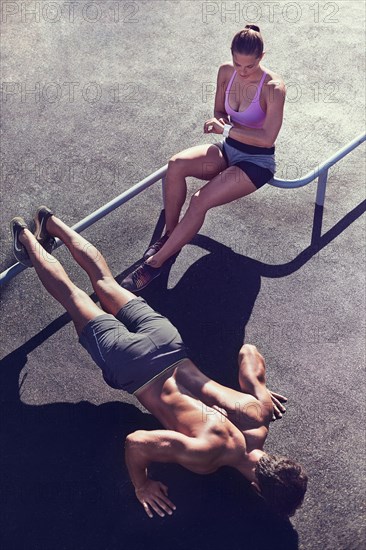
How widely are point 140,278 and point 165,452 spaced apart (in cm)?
187

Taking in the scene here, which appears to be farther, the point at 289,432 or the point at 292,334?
the point at 292,334

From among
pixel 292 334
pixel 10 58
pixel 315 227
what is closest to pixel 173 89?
pixel 10 58

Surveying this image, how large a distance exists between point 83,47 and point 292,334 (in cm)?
487

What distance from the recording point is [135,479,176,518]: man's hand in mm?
5191

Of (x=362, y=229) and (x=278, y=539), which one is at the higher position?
(x=362, y=229)

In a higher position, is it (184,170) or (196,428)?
(184,170)

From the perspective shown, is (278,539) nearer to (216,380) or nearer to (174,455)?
(174,455)

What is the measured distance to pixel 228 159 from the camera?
6.66m

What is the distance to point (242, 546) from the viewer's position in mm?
5211

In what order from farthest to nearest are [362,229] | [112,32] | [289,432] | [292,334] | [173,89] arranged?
[112,32]
[173,89]
[362,229]
[292,334]
[289,432]

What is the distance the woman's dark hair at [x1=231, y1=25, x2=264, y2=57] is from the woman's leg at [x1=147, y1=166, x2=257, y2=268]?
1020 millimetres

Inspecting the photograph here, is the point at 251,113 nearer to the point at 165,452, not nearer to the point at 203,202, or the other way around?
the point at 203,202

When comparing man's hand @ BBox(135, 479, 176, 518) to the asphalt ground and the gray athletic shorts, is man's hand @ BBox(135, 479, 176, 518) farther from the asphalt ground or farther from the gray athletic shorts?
the gray athletic shorts

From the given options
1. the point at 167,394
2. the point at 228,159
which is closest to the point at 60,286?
the point at 167,394
